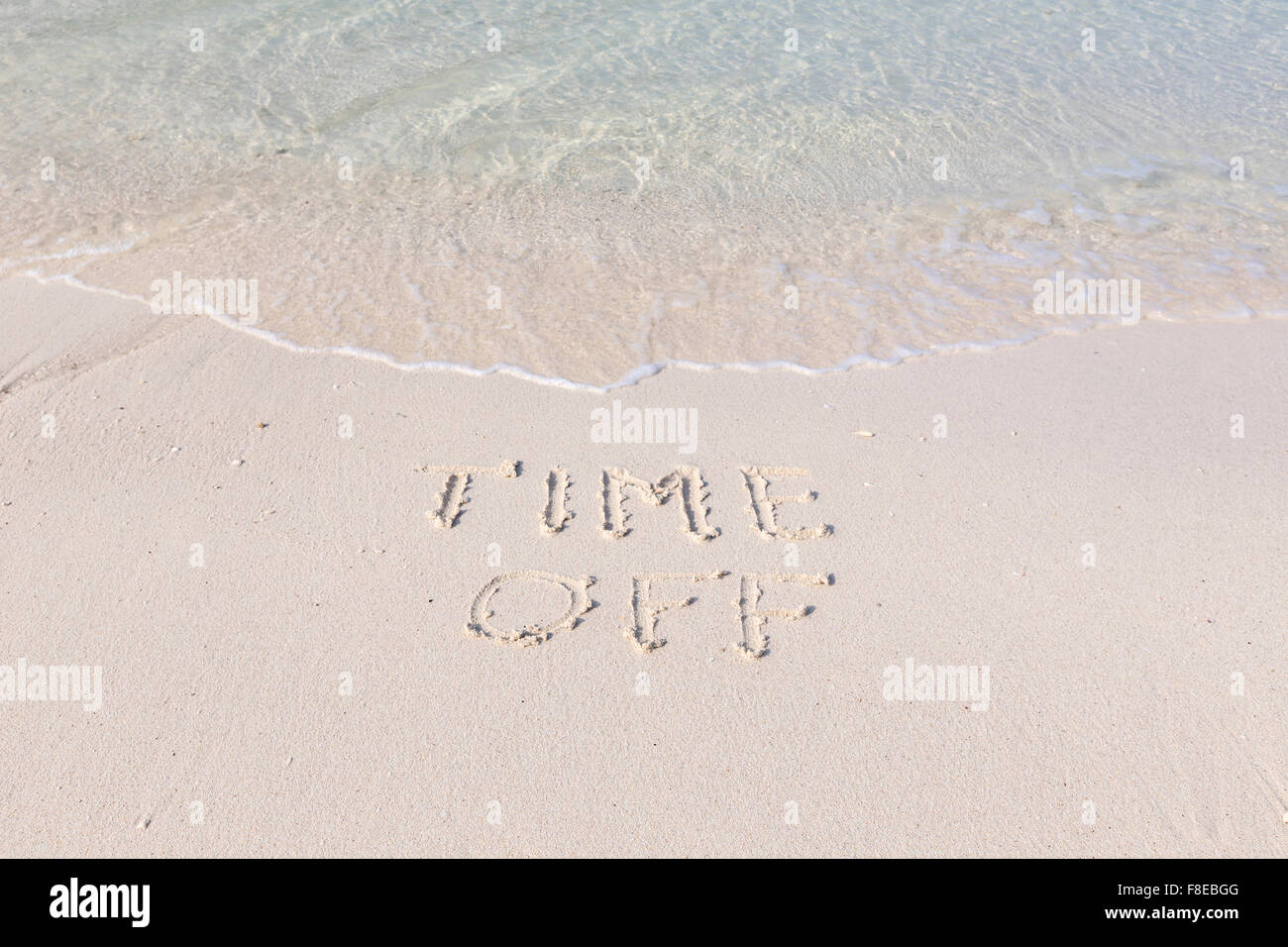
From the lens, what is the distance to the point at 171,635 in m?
3.19

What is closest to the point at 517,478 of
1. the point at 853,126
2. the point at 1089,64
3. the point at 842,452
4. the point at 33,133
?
the point at 842,452

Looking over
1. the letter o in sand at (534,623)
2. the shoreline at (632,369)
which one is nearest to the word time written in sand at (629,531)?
the letter o in sand at (534,623)

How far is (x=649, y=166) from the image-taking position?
6.76 metres

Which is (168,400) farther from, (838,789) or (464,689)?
(838,789)

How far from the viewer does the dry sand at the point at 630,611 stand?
8.91ft

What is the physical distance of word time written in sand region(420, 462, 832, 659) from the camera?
129 inches

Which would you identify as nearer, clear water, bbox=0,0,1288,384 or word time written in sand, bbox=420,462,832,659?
word time written in sand, bbox=420,462,832,659

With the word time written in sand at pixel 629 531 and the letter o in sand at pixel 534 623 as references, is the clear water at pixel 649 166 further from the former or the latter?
the letter o in sand at pixel 534 623

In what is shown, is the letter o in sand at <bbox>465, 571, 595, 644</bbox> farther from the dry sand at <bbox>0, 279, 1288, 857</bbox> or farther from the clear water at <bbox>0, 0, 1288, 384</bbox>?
the clear water at <bbox>0, 0, 1288, 384</bbox>

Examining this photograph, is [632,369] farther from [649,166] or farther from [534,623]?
[649,166]

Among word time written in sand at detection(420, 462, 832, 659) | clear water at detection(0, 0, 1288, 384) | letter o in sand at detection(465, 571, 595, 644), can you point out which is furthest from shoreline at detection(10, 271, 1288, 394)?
letter o in sand at detection(465, 571, 595, 644)

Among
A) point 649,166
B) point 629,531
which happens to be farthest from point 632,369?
point 649,166

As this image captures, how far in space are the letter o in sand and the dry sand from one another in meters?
0.04

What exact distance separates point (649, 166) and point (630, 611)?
4342mm
